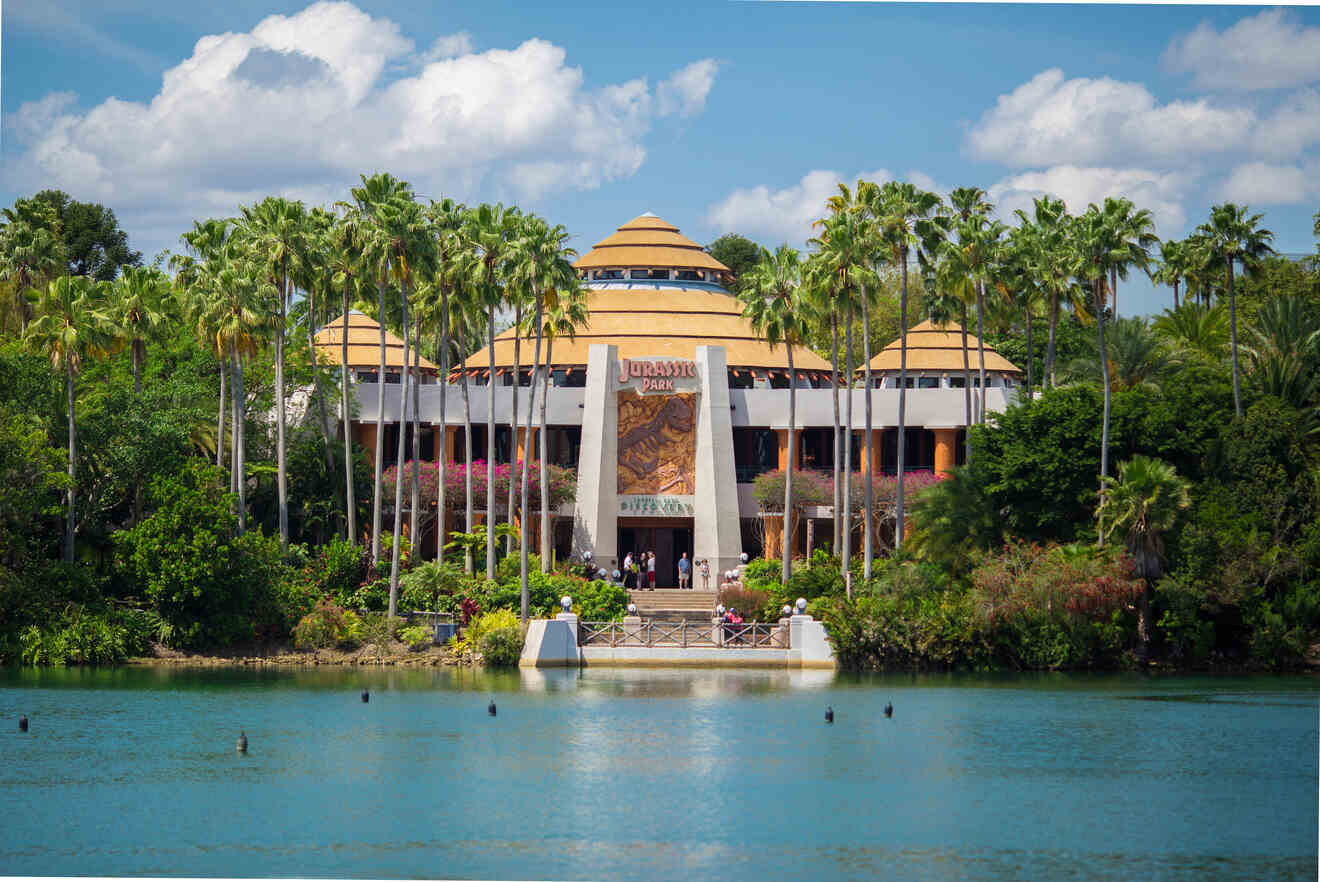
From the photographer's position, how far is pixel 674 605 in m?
62.1

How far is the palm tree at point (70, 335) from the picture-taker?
5050 cm

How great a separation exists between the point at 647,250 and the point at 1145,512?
33100mm

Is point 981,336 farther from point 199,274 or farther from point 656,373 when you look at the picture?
point 199,274

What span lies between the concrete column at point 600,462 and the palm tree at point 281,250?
13106 millimetres

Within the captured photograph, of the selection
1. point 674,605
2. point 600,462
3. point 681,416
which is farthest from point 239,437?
point 681,416

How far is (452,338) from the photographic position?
87.6 metres

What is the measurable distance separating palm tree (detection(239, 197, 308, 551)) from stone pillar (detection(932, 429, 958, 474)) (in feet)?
84.3

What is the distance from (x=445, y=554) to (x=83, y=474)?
52.6 ft

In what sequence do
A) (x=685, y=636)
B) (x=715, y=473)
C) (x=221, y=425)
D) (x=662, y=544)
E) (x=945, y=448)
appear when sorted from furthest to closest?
(x=662, y=544) → (x=945, y=448) → (x=715, y=473) → (x=221, y=425) → (x=685, y=636)

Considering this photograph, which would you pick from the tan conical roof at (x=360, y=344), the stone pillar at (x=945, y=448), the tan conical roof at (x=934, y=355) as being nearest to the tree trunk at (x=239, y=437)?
the tan conical roof at (x=360, y=344)

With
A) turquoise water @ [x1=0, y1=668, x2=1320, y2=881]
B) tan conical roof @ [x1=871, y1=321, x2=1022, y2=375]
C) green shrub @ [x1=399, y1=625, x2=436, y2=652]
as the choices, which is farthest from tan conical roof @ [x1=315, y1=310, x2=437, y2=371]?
turquoise water @ [x1=0, y1=668, x2=1320, y2=881]

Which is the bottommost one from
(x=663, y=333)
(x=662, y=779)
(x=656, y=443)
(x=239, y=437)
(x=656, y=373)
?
(x=662, y=779)

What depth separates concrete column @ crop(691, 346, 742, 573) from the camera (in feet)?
217

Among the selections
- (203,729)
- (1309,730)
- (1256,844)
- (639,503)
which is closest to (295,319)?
(639,503)
